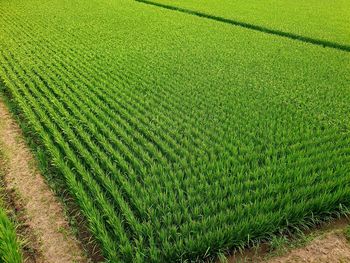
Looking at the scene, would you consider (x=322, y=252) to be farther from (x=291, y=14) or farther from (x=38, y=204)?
(x=291, y=14)

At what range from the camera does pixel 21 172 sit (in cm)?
441

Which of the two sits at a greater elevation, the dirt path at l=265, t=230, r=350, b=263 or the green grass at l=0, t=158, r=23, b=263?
the dirt path at l=265, t=230, r=350, b=263

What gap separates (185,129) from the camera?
16.1 ft

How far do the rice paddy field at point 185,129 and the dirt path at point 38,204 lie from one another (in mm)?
238

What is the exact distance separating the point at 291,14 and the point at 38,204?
12720 millimetres

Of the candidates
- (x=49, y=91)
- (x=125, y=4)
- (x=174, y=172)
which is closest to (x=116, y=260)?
(x=174, y=172)

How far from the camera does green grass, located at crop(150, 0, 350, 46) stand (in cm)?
1101

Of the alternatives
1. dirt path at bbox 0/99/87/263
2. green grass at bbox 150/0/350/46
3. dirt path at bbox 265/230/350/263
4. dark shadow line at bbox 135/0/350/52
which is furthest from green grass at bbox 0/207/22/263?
green grass at bbox 150/0/350/46

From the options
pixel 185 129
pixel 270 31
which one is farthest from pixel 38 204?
pixel 270 31

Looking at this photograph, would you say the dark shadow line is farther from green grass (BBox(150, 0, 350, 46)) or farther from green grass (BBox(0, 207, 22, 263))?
green grass (BBox(0, 207, 22, 263))

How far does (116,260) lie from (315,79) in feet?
18.1

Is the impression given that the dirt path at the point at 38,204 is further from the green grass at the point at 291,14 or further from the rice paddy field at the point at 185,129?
the green grass at the point at 291,14

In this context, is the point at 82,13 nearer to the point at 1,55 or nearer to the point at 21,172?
the point at 1,55

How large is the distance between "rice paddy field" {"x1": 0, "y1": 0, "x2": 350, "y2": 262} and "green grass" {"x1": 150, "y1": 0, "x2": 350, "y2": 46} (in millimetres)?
947
